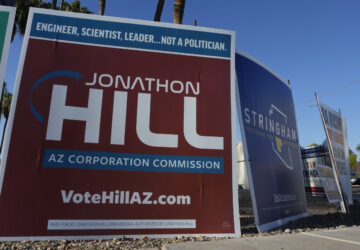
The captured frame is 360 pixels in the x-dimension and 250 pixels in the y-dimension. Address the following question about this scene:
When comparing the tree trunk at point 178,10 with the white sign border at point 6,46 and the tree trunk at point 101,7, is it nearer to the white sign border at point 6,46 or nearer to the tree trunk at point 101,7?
the white sign border at point 6,46

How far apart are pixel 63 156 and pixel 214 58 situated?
2.67m

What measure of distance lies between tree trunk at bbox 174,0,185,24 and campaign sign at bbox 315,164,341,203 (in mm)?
4639

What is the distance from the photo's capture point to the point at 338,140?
24.7ft

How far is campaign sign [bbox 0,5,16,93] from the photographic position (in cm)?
407

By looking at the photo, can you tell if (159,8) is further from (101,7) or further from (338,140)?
(338,140)

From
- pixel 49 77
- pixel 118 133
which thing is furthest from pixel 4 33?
pixel 118 133

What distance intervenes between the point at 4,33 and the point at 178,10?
4184mm

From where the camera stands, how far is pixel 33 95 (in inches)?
154

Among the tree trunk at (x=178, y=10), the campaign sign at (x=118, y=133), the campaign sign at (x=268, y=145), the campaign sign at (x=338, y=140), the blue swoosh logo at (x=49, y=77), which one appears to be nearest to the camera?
the campaign sign at (x=118, y=133)

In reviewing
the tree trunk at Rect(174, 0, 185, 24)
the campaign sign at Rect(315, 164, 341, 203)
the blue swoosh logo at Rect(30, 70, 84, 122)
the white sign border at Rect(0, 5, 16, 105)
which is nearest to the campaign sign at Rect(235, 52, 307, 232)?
the campaign sign at Rect(315, 164, 341, 203)

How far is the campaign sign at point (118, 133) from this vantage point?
12.1ft

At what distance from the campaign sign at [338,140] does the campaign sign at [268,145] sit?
1004 millimetres

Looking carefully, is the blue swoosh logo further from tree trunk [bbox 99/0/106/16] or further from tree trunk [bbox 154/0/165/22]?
tree trunk [bbox 99/0/106/16]

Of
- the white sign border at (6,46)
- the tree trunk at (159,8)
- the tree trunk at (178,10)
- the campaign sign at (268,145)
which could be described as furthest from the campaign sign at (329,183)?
→ the tree trunk at (159,8)
